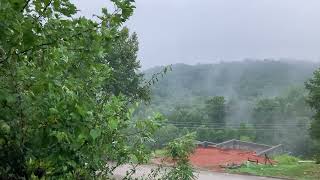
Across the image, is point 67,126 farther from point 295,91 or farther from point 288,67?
point 288,67

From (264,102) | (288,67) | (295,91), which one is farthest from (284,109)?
(288,67)

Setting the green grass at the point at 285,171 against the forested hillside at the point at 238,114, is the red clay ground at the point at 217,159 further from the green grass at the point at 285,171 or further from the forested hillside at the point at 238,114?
the forested hillside at the point at 238,114

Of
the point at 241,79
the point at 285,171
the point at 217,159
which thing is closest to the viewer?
the point at 285,171

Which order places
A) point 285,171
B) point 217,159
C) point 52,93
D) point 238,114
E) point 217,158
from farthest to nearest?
point 238,114 < point 217,158 < point 217,159 < point 285,171 < point 52,93

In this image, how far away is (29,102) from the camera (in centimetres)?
213

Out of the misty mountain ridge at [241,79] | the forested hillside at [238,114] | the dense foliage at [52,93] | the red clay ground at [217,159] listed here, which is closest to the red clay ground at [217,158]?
the red clay ground at [217,159]

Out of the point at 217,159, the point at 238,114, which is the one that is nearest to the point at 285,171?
the point at 217,159

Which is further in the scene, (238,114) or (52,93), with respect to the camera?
(238,114)

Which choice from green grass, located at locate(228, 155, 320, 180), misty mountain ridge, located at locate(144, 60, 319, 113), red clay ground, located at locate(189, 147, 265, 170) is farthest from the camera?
misty mountain ridge, located at locate(144, 60, 319, 113)

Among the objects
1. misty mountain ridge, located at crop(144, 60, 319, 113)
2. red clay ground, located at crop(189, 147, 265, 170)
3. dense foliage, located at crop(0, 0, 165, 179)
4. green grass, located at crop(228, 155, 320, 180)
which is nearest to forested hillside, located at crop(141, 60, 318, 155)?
misty mountain ridge, located at crop(144, 60, 319, 113)

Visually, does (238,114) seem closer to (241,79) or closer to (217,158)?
(241,79)

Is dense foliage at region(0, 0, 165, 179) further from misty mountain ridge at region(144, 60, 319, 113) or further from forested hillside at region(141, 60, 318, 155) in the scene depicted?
misty mountain ridge at region(144, 60, 319, 113)

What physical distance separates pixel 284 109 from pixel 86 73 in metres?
55.9

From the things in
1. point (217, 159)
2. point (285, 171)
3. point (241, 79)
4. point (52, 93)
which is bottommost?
point (217, 159)
